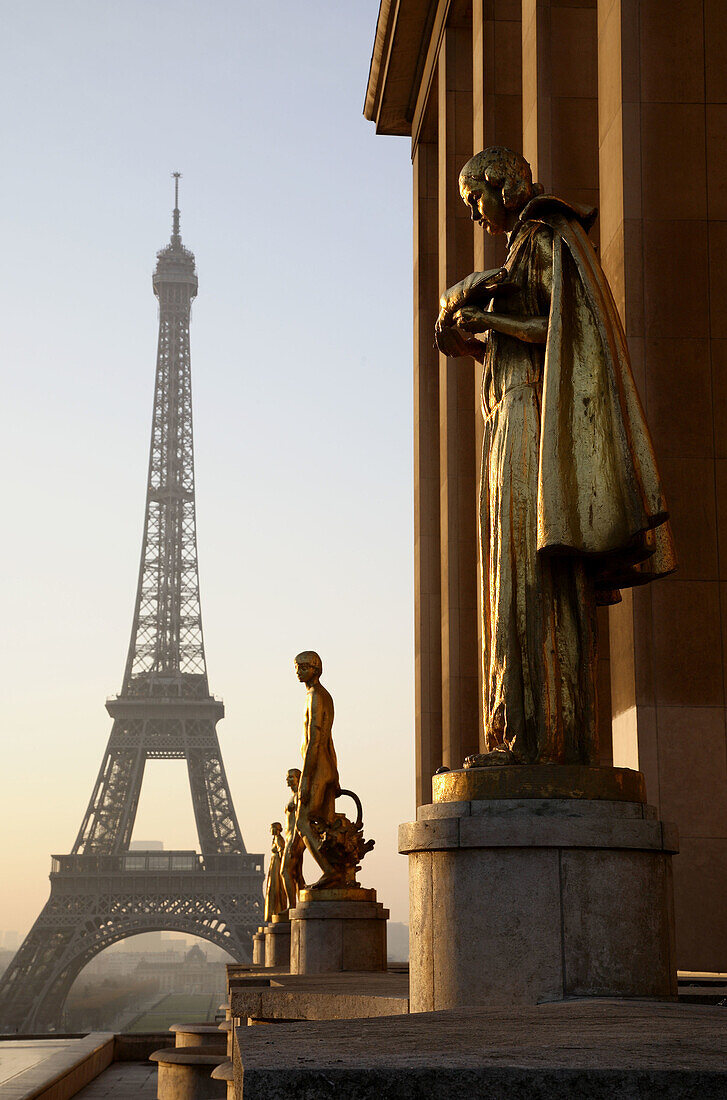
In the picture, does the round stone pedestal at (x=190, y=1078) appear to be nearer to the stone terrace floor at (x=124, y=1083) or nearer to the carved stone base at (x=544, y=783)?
the stone terrace floor at (x=124, y=1083)

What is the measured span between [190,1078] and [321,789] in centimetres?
332

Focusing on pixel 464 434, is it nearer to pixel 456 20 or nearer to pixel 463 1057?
pixel 456 20

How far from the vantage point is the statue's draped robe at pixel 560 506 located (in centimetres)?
626

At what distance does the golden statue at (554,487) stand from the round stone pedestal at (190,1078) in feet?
25.1

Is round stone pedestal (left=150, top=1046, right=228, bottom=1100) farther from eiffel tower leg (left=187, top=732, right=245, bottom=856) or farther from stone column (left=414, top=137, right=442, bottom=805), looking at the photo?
eiffel tower leg (left=187, top=732, right=245, bottom=856)

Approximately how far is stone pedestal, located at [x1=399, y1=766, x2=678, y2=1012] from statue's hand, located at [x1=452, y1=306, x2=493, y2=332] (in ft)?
8.10

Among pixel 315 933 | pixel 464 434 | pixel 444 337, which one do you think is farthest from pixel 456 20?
pixel 444 337

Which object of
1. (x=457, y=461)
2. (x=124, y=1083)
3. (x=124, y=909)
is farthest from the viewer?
(x=124, y=909)

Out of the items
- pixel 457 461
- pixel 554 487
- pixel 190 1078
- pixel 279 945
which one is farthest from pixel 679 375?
pixel 279 945

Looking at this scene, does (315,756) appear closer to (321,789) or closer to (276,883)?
(321,789)

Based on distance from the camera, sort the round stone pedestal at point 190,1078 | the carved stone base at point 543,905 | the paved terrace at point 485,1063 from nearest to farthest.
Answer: the paved terrace at point 485,1063 < the carved stone base at point 543,905 < the round stone pedestal at point 190,1078

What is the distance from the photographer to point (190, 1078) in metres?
12.9

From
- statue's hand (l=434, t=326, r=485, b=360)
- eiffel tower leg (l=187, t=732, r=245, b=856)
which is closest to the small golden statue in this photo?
statue's hand (l=434, t=326, r=485, b=360)

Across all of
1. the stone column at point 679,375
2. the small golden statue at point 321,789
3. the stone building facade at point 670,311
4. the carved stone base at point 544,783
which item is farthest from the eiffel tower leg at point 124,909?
the carved stone base at point 544,783
